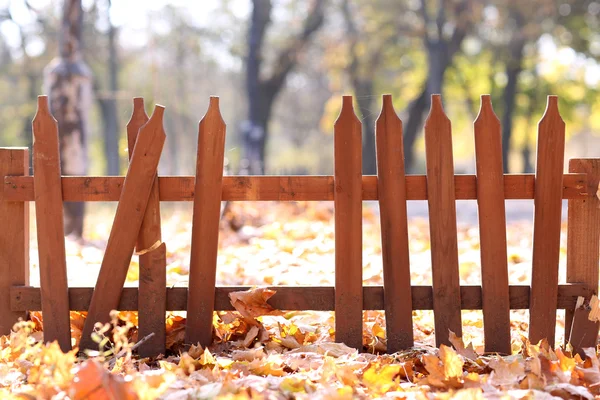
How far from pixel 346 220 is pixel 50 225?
55.9 inches

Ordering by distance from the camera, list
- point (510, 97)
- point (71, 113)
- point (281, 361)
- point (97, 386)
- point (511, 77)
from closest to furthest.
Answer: point (97, 386) < point (281, 361) < point (71, 113) < point (510, 97) < point (511, 77)

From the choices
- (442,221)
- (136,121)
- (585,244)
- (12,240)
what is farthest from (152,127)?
(585,244)

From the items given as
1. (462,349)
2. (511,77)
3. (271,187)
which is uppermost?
(511,77)

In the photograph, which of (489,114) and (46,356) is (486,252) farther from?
(46,356)

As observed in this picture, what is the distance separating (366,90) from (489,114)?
25340 mm

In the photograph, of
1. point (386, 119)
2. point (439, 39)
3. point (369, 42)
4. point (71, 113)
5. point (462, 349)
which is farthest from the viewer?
point (369, 42)

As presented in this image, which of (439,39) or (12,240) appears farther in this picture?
(439,39)

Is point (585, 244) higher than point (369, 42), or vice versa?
point (369, 42)

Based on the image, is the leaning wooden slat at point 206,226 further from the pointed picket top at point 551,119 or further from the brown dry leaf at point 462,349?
the pointed picket top at point 551,119

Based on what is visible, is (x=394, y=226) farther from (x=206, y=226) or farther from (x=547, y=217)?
(x=206, y=226)

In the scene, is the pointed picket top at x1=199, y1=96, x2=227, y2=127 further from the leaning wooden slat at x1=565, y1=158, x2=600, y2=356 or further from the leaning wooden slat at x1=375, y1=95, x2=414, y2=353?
the leaning wooden slat at x1=565, y1=158, x2=600, y2=356

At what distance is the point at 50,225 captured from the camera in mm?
3268

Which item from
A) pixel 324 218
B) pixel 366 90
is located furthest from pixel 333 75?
pixel 324 218

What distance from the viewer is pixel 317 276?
4.90m
